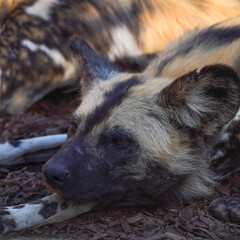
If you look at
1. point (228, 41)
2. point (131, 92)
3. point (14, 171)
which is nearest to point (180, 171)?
point (131, 92)

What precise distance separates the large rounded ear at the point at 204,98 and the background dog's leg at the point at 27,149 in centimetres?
85

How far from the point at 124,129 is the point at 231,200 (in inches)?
20.4

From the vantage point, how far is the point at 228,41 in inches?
88.7

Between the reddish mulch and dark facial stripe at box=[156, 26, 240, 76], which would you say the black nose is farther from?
dark facial stripe at box=[156, 26, 240, 76]

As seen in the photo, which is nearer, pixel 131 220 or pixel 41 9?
pixel 131 220

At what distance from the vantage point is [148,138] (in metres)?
1.93

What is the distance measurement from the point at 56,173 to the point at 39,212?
18cm

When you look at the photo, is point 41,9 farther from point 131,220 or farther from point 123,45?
point 131,220

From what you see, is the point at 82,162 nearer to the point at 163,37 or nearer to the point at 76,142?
the point at 76,142

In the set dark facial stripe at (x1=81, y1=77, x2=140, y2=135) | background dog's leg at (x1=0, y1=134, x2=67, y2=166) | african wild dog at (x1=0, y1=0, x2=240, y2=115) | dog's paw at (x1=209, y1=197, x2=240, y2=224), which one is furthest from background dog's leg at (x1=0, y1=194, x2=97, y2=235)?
african wild dog at (x1=0, y1=0, x2=240, y2=115)

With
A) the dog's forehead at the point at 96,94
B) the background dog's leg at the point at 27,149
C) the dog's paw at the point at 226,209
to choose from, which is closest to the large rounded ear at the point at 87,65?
the dog's forehead at the point at 96,94

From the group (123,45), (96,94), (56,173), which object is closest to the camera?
(56,173)

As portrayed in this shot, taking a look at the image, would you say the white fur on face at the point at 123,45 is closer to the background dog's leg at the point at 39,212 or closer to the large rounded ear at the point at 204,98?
the large rounded ear at the point at 204,98

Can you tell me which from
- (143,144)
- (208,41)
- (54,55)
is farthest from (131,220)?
(54,55)
